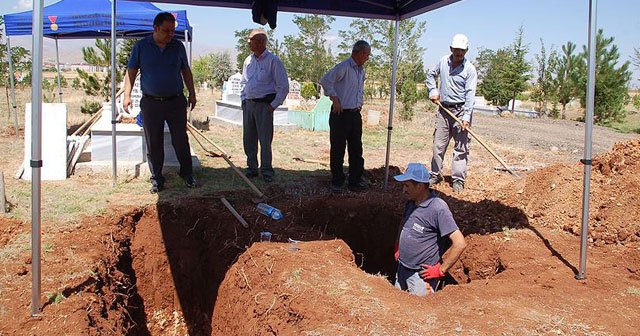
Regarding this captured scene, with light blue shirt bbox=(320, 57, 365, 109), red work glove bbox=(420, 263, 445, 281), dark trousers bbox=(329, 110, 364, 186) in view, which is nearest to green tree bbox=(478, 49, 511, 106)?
dark trousers bbox=(329, 110, 364, 186)

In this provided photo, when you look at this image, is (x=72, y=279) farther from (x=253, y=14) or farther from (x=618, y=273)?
(x=618, y=273)

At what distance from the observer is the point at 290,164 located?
8.19 meters

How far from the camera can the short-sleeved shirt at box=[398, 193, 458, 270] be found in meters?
4.07

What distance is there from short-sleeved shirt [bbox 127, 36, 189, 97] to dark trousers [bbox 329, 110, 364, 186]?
6.34 ft

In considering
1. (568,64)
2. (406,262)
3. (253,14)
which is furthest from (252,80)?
(568,64)

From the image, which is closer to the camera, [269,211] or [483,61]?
[269,211]

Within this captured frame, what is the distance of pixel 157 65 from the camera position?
5809 millimetres

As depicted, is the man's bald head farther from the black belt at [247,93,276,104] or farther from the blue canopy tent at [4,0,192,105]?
the blue canopy tent at [4,0,192,105]

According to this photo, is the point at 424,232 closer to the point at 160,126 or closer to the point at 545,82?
the point at 160,126

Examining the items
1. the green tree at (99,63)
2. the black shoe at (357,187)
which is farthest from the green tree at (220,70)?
the black shoe at (357,187)

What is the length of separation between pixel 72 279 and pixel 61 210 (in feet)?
5.39

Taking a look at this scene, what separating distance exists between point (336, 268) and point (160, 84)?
3.24 meters

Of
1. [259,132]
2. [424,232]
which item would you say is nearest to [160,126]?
[259,132]

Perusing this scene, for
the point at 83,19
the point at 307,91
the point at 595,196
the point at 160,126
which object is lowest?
the point at 595,196
